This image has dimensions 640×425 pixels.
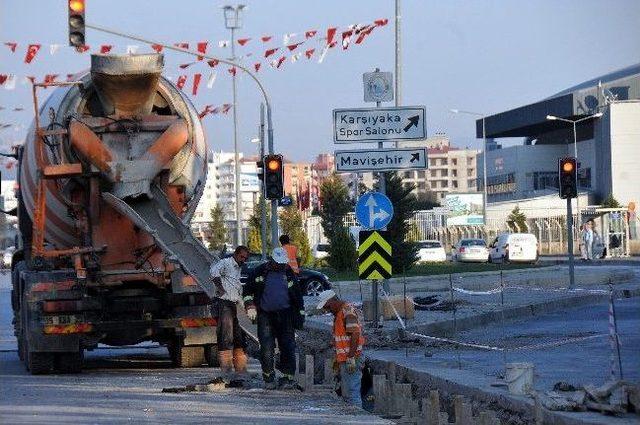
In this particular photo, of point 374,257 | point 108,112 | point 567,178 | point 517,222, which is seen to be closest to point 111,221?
point 108,112

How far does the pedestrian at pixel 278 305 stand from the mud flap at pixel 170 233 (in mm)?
1044

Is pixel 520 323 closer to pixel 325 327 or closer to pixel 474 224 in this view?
pixel 325 327

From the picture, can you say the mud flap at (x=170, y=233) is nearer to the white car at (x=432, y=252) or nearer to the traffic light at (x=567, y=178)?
the traffic light at (x=567, y=178)

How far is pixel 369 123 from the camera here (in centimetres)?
2394

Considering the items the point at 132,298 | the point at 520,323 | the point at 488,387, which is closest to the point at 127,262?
the point at 132,298

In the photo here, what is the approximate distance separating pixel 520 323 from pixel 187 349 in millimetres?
10133

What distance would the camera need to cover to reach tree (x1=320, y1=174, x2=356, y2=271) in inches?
2149

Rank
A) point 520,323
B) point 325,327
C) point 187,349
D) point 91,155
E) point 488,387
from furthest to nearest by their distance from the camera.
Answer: point 520,323
point 325,327
point 187,349
point 91,155
point 488,387

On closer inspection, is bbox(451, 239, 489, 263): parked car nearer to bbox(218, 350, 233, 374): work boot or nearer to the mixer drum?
the mixer drum

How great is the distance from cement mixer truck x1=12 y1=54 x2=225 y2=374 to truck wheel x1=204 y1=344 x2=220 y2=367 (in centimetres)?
57

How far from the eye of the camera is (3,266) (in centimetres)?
8219

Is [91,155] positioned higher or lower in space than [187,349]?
higher

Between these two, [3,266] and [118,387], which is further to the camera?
[3,266]

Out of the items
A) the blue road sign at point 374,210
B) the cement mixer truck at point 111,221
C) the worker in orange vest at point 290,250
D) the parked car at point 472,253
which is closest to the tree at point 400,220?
the worker in orange vest at point 290,250
